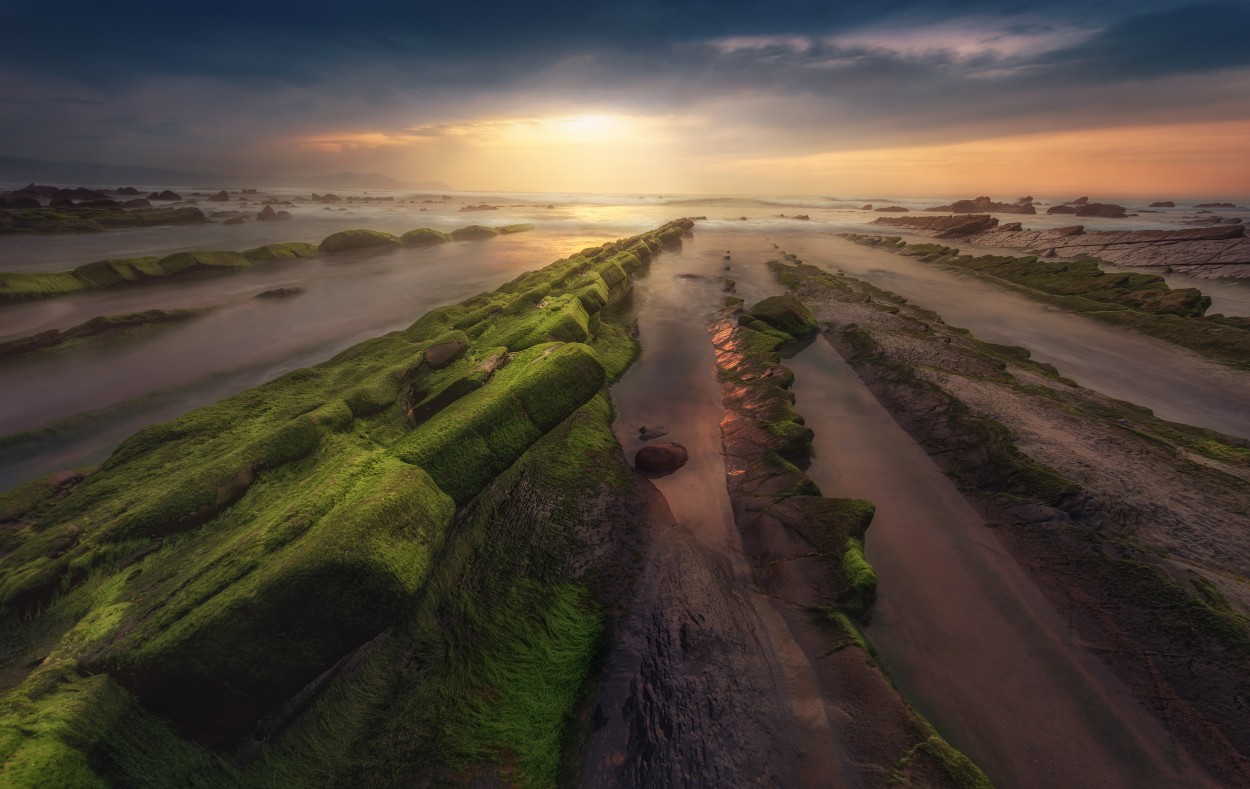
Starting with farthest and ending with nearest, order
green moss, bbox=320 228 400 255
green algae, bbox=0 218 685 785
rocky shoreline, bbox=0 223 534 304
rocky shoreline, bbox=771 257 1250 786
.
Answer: green moss, bbox=320 228 400 255
rocky shoreline, bbox=0 223 534 304
rocky shoreline, bbox=771 257 1250 786
green algae, bbox=0 218 685 785

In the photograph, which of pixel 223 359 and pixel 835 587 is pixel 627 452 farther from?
pixel 223 359

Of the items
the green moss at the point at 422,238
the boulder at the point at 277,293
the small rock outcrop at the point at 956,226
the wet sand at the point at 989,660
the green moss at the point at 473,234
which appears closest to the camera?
the wet sand at the point at 989,660

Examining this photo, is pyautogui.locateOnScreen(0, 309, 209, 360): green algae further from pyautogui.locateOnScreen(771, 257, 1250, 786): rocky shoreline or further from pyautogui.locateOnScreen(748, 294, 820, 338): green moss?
pyautogui.locateOnScreen(771, 257, 1250, 786): rocky shoreline

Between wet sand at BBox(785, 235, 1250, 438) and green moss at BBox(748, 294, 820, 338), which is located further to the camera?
green moss at BBox(748, 294, 820, 338)

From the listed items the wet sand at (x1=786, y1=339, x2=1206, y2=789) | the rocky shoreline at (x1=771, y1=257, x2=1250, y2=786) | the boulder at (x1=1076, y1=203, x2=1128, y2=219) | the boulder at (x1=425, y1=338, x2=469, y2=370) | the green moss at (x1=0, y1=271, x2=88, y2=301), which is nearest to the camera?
the wet sand at (x1=786, y1=339, x2=1206, y2=789)

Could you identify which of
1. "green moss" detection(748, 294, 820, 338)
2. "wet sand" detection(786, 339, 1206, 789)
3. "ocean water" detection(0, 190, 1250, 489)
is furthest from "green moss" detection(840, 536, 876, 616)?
"ocean water" detection(0, 190, 1250, 489)

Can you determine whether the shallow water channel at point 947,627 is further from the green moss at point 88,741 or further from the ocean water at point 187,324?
the ocean water at point 187,324

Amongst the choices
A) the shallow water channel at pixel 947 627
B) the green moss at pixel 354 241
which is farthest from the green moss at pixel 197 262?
the shallow water channel at pixel 947 627

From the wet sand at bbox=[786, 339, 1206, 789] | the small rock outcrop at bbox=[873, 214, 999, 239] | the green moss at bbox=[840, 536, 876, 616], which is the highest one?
the small rock outcrop at bbox=[873, 214, 999, 239]
